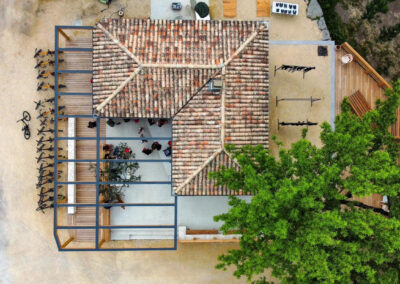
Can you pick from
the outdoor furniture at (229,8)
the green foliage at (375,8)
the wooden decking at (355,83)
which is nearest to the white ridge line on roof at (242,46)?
the outdoor furniture at (229,8)

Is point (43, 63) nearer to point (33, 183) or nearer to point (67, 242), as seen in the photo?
point (33, 183)

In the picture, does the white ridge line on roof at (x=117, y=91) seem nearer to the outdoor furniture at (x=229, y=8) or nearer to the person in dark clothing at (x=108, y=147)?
the person in dark clothing at (x=108, y=147)

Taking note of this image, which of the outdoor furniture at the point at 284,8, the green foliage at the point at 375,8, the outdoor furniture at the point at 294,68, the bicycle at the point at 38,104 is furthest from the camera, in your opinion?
the green foliage at the point at 375,8

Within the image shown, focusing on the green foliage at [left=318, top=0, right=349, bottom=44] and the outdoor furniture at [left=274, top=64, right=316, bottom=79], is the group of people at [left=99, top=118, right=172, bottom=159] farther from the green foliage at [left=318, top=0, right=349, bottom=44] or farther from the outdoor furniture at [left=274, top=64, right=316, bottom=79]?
the green foliage at [left=318, top=0, right=349, bottom=44]

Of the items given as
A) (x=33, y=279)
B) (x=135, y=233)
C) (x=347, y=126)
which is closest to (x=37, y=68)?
(x=135, y=233)

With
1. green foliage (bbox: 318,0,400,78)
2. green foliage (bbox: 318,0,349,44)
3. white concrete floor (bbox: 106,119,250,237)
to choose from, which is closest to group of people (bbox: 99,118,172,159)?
white concrete floor (bbox: 106,119,250,237)

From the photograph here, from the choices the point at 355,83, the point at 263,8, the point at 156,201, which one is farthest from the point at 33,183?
the point at 355,83

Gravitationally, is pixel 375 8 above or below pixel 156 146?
above
